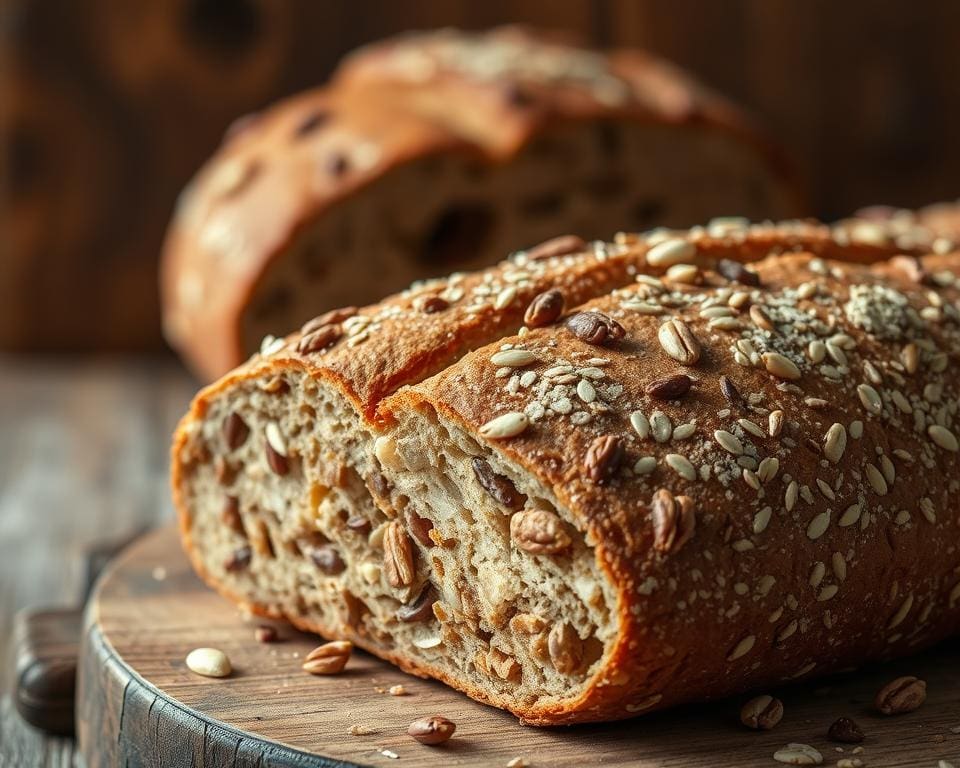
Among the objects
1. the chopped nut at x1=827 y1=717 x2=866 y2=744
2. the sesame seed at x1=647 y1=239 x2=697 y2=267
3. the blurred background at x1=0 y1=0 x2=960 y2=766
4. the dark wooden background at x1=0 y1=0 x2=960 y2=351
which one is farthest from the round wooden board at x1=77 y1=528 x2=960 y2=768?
the dark wooden background at x1=0 y1=0 x2=960 y2=351

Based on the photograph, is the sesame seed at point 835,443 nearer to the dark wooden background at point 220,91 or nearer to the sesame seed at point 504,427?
the sesame seed at point 504,427

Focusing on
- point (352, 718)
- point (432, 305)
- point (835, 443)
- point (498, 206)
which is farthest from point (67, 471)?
point (835, 443)

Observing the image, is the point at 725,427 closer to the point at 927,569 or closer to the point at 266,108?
the point at 927,569

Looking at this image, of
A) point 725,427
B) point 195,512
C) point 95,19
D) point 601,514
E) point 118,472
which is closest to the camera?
point 601,514

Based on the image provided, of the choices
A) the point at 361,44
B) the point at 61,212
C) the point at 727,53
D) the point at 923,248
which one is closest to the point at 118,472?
the point at 61,212

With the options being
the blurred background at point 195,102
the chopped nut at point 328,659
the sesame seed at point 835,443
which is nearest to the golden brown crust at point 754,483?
the sesame seed at point 835,443

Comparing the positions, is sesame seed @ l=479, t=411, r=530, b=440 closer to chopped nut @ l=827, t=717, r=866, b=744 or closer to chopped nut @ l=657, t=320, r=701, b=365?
chopped nut @ l=657, t=320, r=701, b=365
